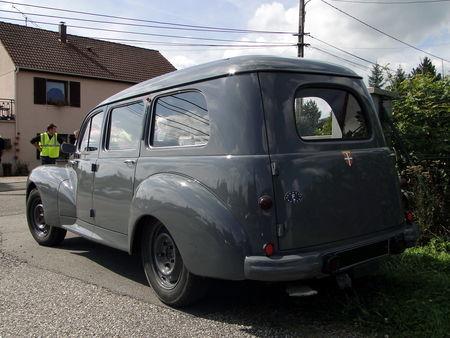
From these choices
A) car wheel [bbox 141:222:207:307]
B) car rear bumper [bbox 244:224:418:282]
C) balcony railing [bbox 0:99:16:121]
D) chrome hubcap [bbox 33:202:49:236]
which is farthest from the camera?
balcony railing [bbox 0:99:16:121]

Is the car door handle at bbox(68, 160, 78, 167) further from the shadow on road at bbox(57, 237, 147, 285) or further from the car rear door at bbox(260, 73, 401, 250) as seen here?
the car rear door at bbox(260, 73, 401, 250)

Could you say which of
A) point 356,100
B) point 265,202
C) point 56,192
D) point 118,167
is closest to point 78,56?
point 56,192

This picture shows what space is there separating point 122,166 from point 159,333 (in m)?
1.70

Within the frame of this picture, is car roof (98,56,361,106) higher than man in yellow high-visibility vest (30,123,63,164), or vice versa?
car roof (98,56,361,106)

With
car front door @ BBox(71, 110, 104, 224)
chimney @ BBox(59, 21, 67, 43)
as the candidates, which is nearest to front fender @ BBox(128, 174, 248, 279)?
car front door @ BBox(71, 110, 104, 224)

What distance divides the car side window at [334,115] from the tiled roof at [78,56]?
2151 centimetres

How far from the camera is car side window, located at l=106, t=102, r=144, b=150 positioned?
4.26 m

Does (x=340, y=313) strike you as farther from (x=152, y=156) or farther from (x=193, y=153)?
(x=152, y=156)

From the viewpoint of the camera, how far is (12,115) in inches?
855

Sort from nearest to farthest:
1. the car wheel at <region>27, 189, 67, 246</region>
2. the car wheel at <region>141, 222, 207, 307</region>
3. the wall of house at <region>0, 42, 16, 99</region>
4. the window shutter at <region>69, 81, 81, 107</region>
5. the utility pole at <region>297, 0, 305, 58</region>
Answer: the car wheel at <region>141, 222, 207, 307</region> < the car wheel at <region>27, 189, 67, 246</region> < the utility pole at <region>297, 0, 305, 58</region> < the wall of house at <region>0, 42, 16, 99</region> < the window shutter at <region>69, 81, 81, 107</region>

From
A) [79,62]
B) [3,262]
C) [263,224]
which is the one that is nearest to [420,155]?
[263,224]

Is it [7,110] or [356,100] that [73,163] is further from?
[7,110]

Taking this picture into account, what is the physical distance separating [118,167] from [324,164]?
209 centimetres

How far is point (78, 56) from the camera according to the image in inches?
993
